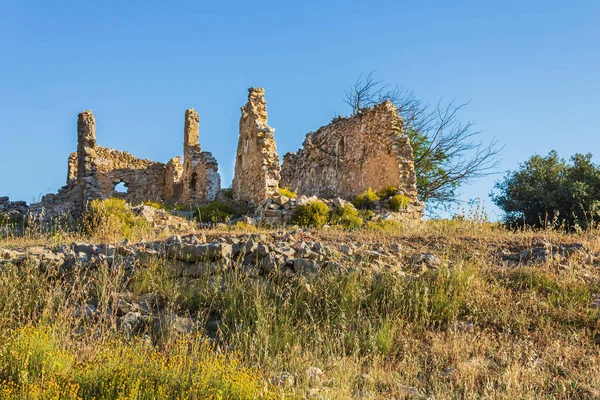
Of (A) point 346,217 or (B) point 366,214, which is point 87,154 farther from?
(A) point 346,217

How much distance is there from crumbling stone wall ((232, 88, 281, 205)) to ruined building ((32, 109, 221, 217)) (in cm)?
346

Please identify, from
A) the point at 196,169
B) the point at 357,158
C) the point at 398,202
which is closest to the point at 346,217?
the point at 398,202

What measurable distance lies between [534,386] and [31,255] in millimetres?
7234

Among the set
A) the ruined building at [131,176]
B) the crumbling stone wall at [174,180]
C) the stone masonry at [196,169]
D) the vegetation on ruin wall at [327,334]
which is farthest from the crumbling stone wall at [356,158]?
the vegetation on ruin wall at [327,334]

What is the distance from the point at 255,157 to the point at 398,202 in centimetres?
558

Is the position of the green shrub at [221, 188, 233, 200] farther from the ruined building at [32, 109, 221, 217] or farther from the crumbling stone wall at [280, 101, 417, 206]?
the crumbling stone wall at [280, 101, 417, 206]

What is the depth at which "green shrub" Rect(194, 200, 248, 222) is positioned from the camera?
693 inches

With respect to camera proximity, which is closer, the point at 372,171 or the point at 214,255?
the point at 214,255

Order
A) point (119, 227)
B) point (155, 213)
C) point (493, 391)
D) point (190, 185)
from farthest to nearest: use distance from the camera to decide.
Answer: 1. point (190, 185)
2. point (155, 213)
3. point (119, 227)
4. point (493, 391)

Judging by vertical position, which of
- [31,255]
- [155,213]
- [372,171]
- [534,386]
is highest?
[372,171]

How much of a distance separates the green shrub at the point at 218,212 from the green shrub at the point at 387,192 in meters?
5.06

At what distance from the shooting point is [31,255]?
319 inches

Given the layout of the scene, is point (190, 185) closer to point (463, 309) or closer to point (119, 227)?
point (119, 227)

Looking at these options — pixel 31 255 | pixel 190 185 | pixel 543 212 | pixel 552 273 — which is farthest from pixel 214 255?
pixel 190 185
